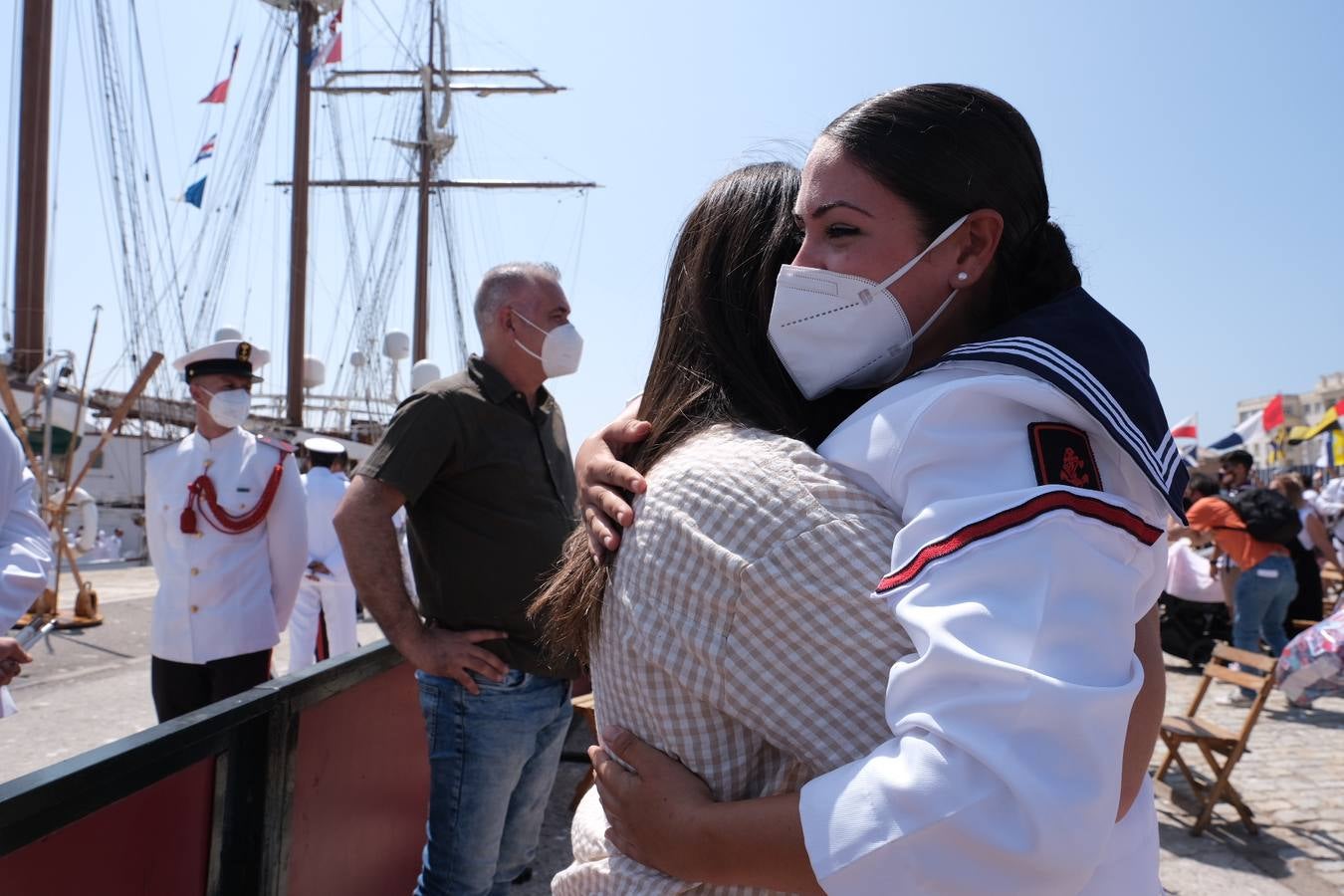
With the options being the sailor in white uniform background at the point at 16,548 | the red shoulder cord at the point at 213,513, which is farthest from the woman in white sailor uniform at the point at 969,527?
the red shoulder cord at the point at 213,513

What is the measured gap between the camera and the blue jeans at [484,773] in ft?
8.77

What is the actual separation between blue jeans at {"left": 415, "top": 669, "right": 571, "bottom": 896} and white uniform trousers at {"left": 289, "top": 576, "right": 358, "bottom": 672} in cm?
500

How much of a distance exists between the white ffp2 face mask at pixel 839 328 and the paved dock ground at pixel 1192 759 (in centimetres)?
361

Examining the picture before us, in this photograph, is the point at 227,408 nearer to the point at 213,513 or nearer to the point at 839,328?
the point at 213,513

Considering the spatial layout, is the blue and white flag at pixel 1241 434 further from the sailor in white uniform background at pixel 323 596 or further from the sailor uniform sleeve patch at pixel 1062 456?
the sailor uniform sleeve patch at pixel 1062 456

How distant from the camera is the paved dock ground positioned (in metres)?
4.68

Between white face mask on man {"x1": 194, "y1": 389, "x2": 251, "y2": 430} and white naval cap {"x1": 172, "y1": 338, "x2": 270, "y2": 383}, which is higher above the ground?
white naval cap {"x1": 172, "y1": 338, "x2": 270, "y2": 383}

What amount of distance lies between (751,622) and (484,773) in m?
1.97

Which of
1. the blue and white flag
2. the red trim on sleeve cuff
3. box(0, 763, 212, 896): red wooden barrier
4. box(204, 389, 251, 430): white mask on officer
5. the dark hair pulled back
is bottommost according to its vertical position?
the blue and white flag

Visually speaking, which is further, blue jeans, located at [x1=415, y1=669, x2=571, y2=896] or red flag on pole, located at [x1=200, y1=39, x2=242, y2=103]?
red flag on pole, located at [x1=200, y1=39, x2=242, y2=103]

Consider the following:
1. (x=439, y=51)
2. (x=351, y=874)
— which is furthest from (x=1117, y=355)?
(x=439, y=51)

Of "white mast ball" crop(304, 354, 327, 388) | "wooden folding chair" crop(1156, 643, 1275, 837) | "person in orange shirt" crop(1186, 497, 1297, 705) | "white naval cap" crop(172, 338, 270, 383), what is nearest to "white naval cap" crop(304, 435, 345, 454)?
"white naval cap" crop(172, 338, 270, 383)

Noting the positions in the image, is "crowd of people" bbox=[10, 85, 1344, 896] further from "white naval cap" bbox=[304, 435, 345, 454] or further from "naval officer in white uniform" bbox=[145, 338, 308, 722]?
"white naval cap" bbox=[304, 435, 345, 454]

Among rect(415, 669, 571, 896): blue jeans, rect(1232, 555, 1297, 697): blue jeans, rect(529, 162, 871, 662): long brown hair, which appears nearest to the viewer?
rect(529, 162, 871, 662): long brown hair
